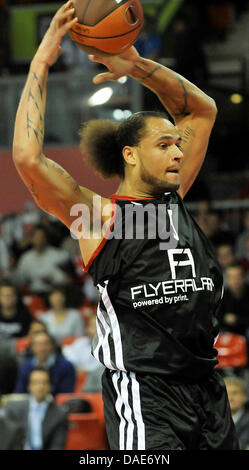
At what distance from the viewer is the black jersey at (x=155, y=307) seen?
3725 mm

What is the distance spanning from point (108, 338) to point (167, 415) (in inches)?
16.9

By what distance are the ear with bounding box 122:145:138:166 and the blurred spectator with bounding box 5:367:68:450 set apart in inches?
146

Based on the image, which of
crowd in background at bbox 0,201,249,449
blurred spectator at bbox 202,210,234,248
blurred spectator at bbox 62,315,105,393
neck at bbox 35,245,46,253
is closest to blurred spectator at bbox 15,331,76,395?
crowd in background at bbox 0,201,249,449

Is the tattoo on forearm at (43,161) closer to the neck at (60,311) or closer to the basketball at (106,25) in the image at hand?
the basketball at (106,25)

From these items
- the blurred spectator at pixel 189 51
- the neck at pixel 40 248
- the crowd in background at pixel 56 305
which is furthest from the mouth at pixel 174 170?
the blurred spectator at pixel 189 51

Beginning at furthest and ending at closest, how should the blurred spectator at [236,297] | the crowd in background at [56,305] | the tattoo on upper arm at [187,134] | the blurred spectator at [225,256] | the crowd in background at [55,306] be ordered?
the blurred spectator at [225,256], the blurred spectator at [236,297], the crowd in background at [55,306], the crowd in background at [56,305], the tattoo on upper arm at [187,134]

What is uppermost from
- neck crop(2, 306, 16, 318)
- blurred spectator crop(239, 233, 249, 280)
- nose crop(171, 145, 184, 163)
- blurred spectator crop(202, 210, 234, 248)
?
nose crop(171, 145, 184, 163)

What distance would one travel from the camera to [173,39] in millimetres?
13102

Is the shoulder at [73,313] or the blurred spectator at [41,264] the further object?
the blurred spectator at [41,264]

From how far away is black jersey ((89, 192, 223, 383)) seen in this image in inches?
147

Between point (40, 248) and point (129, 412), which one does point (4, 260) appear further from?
point (129, 412)

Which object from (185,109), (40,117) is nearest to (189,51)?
(185,109)

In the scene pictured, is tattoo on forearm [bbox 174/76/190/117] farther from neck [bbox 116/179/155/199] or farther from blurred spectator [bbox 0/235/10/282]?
blurred spectator [bbox 0/235/10/282]
